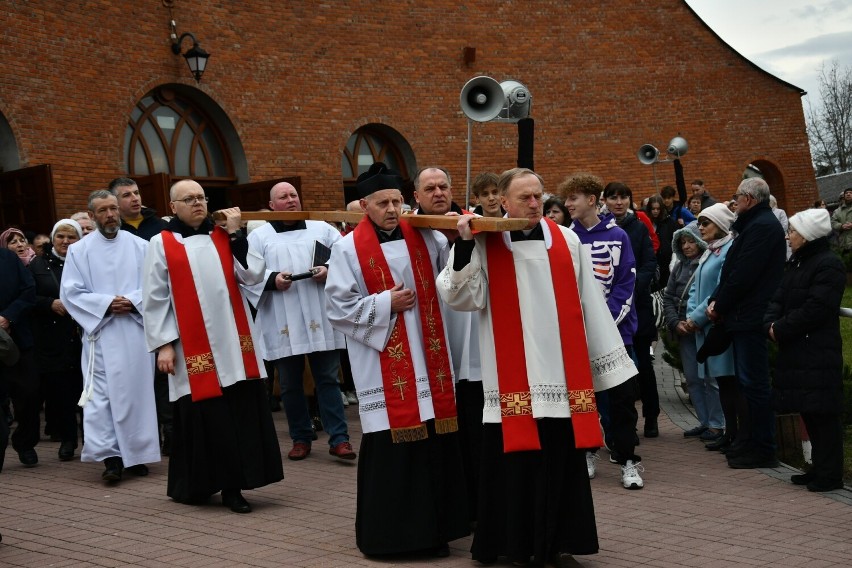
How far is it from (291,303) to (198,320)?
6.02 ft

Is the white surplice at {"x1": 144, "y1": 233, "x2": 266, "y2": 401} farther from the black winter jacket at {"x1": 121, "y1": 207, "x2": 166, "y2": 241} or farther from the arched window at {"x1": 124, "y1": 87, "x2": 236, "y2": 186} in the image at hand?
the arched window at {"x1": 124, "y1": 87, "x2": 236, "y2": 186}

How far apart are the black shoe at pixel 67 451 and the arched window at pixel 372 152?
11463 millimetres

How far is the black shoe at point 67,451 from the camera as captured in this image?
9711 millimetres

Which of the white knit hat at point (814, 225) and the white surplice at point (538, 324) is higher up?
the white knit hat at point (814, 225)

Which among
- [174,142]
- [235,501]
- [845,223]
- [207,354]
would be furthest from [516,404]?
[845,223]

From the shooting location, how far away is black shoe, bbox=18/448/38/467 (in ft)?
30.9

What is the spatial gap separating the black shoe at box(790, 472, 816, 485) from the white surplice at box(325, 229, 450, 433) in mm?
2717

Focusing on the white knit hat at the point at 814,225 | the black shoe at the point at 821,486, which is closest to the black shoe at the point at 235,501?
the black shoe at the point at 821,486

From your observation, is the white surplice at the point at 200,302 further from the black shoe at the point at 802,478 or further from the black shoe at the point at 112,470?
the black shoe at the point at 802,478

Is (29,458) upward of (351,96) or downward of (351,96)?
downward

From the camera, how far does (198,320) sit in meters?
7.67

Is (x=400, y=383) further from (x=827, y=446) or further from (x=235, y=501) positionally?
(x=827, y=446)

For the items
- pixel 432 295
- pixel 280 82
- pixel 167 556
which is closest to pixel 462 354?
pixel 432 295

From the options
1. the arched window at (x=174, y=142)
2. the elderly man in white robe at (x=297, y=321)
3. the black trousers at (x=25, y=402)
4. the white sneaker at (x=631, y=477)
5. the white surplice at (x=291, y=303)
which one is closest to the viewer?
the white sneaker at (x=631, y=477)
